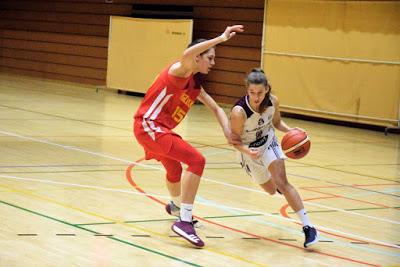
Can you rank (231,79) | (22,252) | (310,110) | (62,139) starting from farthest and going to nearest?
1. (231,79)
2. (310,110)
3. (62,139)
4. (22,252)

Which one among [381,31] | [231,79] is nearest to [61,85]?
[231,79]

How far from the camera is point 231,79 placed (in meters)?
18.6

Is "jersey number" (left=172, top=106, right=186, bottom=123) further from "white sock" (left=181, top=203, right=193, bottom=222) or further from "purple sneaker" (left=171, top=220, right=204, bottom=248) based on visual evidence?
"purple sneaker" (left=171, top=220, right=204, bottom=248)

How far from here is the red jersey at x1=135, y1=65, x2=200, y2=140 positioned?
234 inches

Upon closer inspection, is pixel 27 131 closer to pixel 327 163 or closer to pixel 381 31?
pixel 327 163

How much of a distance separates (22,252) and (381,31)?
1142 centimetres

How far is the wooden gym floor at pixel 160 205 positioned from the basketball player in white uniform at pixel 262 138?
1.18 ft

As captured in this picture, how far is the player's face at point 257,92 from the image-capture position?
5.82m

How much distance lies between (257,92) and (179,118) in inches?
25.9

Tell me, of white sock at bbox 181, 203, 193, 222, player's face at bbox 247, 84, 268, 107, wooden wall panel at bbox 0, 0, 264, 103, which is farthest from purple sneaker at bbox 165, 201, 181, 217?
wooden wall panel at bbox 0, 0, 264, 103

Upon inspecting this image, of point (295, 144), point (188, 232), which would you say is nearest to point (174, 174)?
point (188, 232)

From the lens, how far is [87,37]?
74.2 feet

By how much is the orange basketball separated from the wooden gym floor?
0.65m

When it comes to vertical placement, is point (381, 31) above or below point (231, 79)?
above
